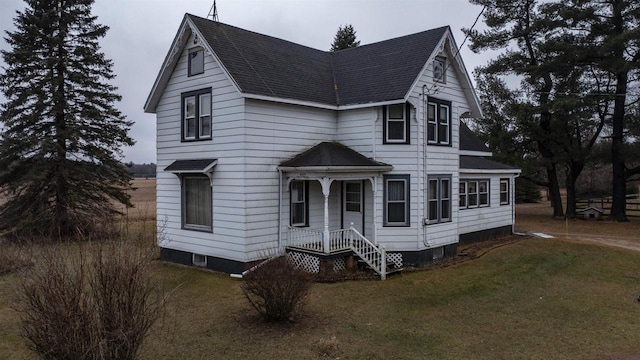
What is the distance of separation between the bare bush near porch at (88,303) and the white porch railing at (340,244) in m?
7.90

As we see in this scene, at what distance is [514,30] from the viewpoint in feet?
91.9

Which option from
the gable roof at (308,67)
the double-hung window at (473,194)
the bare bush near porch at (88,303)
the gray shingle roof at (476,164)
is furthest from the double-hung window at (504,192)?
the bare bush near porch at (88,303)

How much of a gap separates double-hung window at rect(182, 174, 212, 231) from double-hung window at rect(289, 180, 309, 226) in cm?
271

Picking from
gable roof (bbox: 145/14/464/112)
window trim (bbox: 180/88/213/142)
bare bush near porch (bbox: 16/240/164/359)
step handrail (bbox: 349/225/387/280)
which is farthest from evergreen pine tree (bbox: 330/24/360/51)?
bare bush near porch (bbox: 16/240/164/359)

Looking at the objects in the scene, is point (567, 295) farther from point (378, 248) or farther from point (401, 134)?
point (401, 134)

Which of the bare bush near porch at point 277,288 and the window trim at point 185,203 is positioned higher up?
the window trim at point 185,203

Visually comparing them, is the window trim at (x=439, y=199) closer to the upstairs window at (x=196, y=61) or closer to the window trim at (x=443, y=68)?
the window trim at (x=443, y=68)

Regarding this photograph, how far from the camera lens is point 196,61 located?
1448 centimetres

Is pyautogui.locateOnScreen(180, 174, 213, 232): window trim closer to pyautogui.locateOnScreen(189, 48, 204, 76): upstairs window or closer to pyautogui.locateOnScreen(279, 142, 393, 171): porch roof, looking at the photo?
pyautogui.locateOnScreen(279, 142, 393, 171): porch roof

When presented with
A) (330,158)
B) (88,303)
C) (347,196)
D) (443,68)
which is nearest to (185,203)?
(330,158)

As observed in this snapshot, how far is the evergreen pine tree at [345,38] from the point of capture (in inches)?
1549

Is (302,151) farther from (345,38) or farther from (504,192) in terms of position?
(345,38)

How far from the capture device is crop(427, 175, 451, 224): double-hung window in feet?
50.4

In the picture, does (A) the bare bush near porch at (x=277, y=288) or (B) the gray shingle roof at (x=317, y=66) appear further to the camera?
(B) the gray shingle roof at (x=317, y=66)
